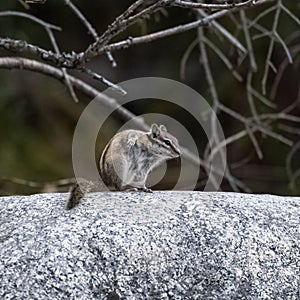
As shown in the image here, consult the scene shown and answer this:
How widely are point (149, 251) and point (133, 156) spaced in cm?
60

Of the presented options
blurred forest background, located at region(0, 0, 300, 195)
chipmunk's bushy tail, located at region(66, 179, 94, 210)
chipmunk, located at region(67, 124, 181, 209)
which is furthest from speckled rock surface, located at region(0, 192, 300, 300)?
blurred forest background, located at region(0, 0, 300, 195)

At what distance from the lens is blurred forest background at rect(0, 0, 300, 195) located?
5.28 metres

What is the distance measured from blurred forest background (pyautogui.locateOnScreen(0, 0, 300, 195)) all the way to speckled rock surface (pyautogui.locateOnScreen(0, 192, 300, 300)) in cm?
237

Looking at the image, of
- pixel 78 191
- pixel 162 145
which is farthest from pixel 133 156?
pixel 78 191

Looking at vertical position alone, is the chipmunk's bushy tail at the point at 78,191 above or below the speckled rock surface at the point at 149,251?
above

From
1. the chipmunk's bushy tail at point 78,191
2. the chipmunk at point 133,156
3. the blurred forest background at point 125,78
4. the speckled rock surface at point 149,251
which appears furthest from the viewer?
the blurred forest background at point 125,78

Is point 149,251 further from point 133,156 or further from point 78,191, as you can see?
point 133,156

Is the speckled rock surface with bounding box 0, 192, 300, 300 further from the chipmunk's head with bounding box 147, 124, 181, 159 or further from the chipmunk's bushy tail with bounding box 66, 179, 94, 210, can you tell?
the chipmunk's head with bounding box 147, 124, 181, 159

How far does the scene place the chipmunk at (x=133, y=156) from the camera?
283 centimetres

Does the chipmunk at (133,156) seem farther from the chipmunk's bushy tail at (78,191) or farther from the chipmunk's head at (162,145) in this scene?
the chipmunk's bushy tail at (78,191)

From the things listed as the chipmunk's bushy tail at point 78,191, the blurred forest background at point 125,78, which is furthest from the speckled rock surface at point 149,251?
the blurred forest background at point 125,78

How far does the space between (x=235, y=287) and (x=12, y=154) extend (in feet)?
10.4

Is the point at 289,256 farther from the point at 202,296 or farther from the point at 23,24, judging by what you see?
the point at 23,24

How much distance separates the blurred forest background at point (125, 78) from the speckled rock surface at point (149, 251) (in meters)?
2.37
